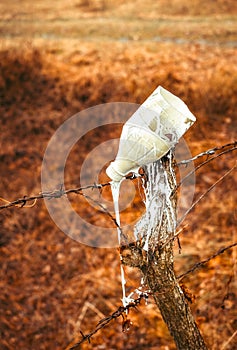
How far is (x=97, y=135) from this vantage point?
802 centimetres

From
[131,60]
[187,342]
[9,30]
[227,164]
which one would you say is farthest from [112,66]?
[187,342]

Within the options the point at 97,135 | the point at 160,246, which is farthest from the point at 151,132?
the point at 97,135

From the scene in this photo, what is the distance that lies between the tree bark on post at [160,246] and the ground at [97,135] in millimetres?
621

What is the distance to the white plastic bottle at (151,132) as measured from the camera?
182cm

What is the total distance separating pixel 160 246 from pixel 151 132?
53 centimetres

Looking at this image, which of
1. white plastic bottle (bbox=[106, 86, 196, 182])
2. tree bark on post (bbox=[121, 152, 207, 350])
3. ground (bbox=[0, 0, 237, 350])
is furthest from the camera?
ground (bbox=[0, 0, 237, 350])

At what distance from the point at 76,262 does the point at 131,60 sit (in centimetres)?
486

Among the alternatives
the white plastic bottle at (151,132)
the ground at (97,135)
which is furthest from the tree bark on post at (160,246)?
the ground at (97,135)

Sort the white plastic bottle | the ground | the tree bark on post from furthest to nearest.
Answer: the ground < the tree bark on post < the white plastic bottle

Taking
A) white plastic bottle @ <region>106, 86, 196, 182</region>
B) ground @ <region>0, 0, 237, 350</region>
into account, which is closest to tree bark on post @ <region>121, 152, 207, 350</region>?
white plastic bottle @ <region>106, 86, 196, 182</region>

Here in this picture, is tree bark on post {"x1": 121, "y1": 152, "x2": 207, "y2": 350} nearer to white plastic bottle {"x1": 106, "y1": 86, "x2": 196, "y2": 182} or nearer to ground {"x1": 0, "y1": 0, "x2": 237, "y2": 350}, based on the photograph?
white plastic bottle {"x1": 106, "y1": 86, "x2": 196, "y2": 182}

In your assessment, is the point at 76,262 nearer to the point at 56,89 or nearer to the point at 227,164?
the point at 227,164

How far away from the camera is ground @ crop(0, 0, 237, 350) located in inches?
186

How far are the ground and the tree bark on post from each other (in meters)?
0.62
